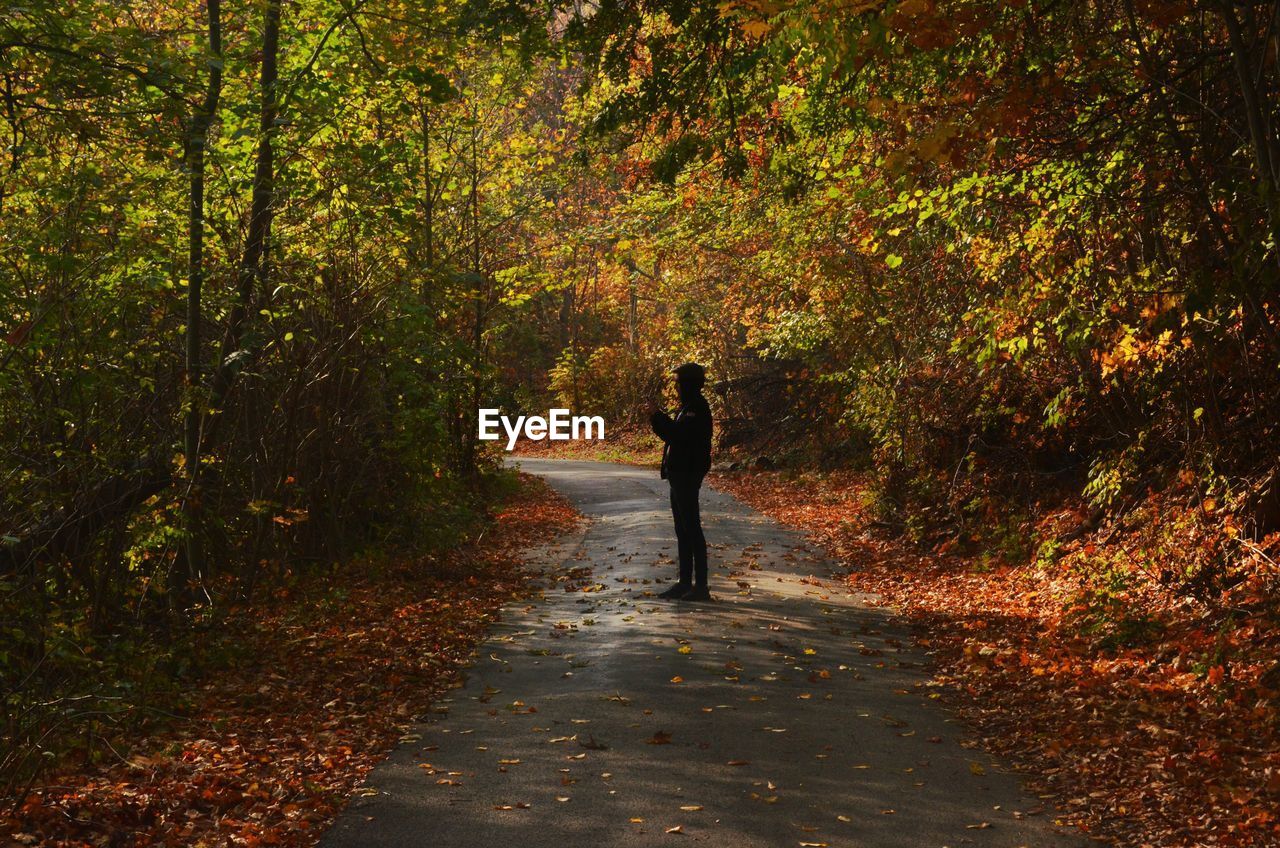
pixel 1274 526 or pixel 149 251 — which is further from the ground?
pixel 149 251

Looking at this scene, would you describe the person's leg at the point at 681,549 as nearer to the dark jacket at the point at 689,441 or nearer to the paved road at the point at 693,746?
the dark jacket at the point at 689,441

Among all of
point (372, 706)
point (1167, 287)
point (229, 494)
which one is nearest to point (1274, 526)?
point (1167, 287)

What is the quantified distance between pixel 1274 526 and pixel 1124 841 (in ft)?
17.9

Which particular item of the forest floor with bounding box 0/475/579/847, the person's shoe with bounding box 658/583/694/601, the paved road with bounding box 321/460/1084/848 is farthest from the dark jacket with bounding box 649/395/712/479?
the forest floor with bounding box 0/475/579/847

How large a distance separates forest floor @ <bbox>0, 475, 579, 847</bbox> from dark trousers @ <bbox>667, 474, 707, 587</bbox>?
6.20 ft

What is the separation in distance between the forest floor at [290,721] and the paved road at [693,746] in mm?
304

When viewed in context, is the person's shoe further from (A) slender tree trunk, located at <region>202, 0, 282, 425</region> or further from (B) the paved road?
(A) slender tree trunk, located at <region>202, 0, 282, 425</region>

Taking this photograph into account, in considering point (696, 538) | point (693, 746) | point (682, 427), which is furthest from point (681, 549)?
point (693, 746)

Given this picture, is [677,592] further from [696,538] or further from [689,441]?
[689,441]

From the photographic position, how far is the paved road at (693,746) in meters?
5.66

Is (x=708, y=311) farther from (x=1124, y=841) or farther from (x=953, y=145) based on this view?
(x=1124, y=841)

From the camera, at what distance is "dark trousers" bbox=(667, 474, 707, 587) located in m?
12.0

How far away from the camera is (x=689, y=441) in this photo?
1202cm

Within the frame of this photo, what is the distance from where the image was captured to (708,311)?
34.2 meters
